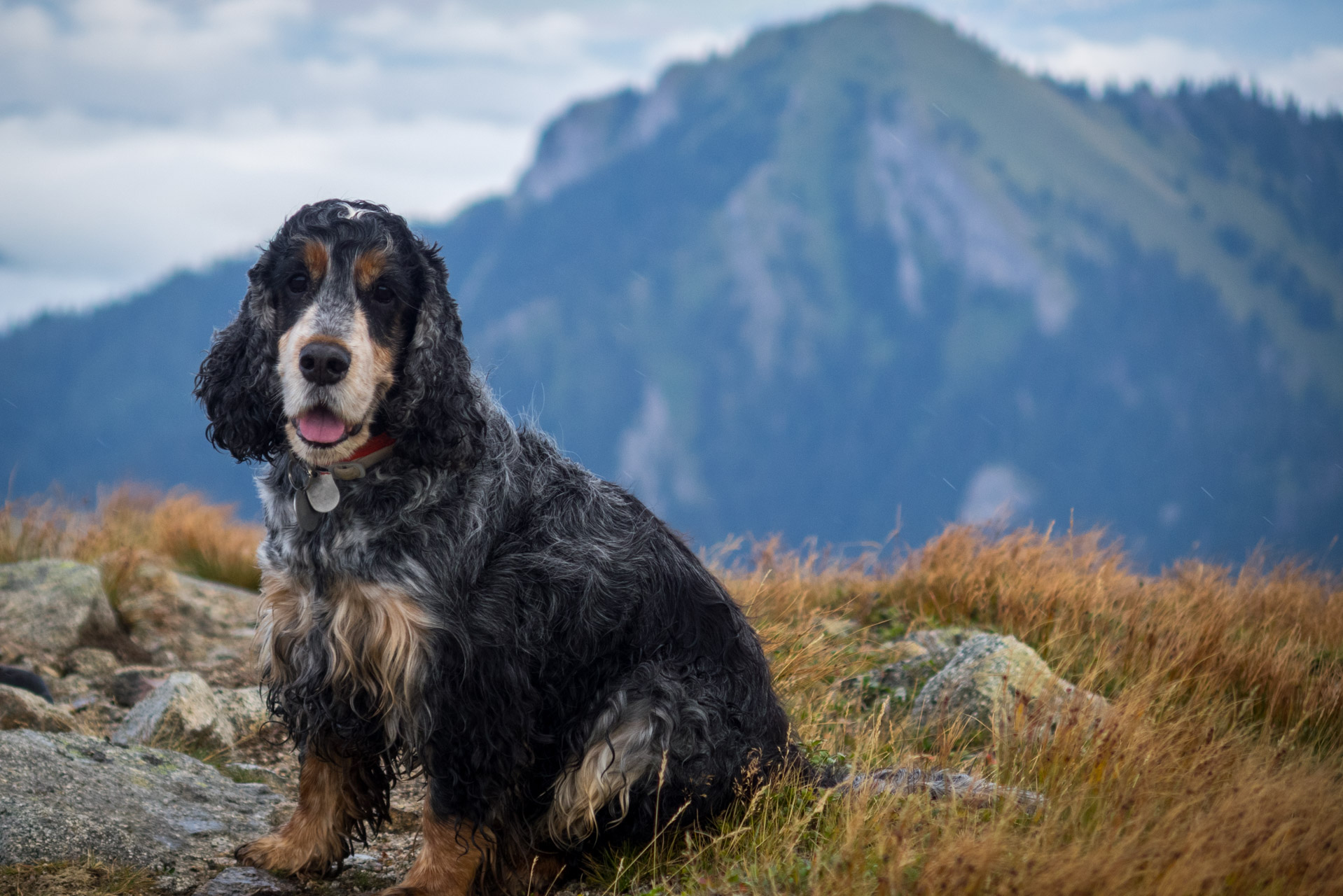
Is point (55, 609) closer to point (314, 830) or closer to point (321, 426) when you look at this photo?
point (314, 830)

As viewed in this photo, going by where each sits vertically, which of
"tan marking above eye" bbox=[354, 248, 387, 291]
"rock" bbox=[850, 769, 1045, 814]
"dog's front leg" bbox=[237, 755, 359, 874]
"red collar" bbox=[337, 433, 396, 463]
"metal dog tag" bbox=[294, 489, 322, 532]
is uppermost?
"tan marking above eye" bbox=[354, 248, 387, 291]

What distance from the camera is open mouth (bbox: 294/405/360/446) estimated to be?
321 cm

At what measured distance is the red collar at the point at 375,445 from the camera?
136 inches

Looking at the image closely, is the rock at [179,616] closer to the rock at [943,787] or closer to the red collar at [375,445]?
the red collar at [375,445]

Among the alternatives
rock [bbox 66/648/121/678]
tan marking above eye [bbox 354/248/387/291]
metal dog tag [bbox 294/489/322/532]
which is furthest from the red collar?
rock [bbox 66/648/121/678]

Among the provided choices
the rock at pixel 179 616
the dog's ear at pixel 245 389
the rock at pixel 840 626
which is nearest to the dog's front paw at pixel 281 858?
the dog's ear at pixel 245 389

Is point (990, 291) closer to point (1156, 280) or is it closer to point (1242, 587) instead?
point (1156, 280)

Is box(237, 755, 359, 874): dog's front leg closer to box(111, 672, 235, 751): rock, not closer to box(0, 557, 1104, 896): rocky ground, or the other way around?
box(0, 557, 1104, 896): rocky ground

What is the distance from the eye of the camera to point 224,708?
5441 mm

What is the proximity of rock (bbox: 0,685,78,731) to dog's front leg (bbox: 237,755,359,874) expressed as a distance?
6.41ft

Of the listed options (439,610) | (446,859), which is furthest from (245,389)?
(446,859)

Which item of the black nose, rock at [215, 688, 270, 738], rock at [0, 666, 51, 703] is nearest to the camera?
the black nose

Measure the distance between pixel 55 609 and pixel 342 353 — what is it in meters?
4.98

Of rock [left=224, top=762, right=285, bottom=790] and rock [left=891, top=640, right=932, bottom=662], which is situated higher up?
rock [left=224, top=762, right=285, bottom=790]
